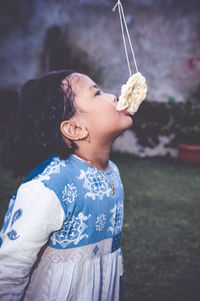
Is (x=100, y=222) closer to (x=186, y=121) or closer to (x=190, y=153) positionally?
(x=190, y=153)

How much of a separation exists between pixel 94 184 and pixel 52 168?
197mm

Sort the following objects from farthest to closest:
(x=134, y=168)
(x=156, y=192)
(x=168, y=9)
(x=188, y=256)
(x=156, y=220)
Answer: (x=168, y=9), (x=134, y=168), (x=156, y=192), (x=156, y=220), (x=188, y=256)

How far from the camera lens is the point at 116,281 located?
47.0 inches

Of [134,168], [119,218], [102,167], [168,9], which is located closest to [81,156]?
[102,167]

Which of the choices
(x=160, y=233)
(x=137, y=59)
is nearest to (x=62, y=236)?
(x=160, y=233)

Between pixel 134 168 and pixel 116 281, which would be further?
pixel 134 168

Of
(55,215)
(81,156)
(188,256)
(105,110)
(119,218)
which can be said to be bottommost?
(188,256)

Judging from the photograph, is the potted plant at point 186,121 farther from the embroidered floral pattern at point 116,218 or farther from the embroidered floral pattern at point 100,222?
the embroidered floral pattern at point 100,222

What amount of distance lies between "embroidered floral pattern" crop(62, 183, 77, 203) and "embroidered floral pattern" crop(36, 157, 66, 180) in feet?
0.25

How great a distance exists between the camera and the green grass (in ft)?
7.09

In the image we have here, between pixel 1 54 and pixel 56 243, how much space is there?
18.8 ft

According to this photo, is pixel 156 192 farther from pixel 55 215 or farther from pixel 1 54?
pixel 1 54

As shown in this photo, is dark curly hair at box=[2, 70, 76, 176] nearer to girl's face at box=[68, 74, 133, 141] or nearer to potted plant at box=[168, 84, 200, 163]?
girl's face at box=[68, 74, 133, 141]

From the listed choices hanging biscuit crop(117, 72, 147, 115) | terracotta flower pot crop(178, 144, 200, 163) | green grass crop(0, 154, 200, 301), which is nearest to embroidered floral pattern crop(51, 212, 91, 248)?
hanging biscuit crop(117, 72, 147, 115)
